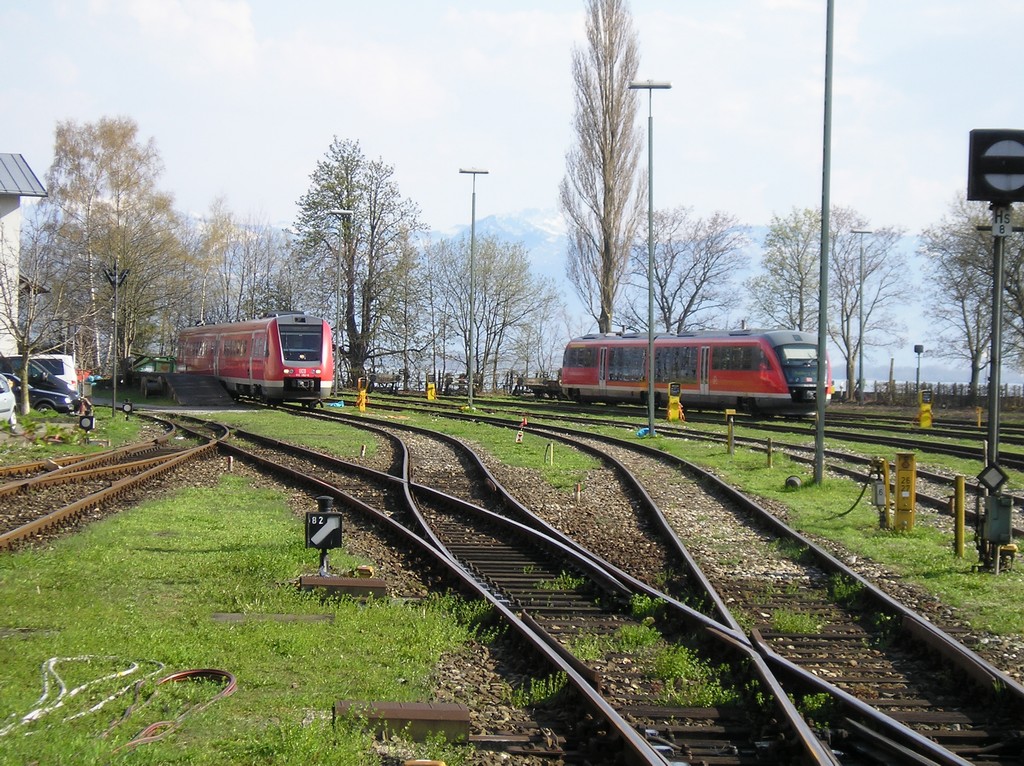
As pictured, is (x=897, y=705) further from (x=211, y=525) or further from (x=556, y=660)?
(x=211, y=525)

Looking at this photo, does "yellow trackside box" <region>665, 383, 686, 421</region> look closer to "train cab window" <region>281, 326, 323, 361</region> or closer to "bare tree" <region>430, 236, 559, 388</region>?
"train cab window" <region>281, 326, 323, 361</region>

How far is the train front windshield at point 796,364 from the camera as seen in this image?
111 ft

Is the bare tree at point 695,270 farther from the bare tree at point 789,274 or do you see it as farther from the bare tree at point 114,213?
the bare tree at point 114,213

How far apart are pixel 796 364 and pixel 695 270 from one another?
46.3 m

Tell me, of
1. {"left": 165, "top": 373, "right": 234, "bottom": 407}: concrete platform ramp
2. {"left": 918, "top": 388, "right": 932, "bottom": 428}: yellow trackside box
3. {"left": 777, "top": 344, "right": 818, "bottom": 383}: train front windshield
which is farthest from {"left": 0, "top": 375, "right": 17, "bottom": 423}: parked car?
{"left": 918, "top": 388, "right": 932, "bottom": 428}: yellow trackside box

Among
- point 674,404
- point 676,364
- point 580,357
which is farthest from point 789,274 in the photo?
point 674,404

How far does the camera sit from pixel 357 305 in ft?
197

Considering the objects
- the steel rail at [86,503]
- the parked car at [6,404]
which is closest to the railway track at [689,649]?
the steel rail at [86,503]

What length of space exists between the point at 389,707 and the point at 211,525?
7384 mm

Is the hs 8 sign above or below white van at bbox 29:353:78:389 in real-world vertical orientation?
below

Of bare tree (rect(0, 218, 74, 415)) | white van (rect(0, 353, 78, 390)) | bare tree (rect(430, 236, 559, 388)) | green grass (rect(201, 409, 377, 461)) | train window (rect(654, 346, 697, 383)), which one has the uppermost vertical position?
bare tree (rect(430, 236, 559, 388))

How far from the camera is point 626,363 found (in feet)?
137

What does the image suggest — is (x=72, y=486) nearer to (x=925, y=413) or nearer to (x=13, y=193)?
(x=925, y=413)

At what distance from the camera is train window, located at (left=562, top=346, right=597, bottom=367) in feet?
146
